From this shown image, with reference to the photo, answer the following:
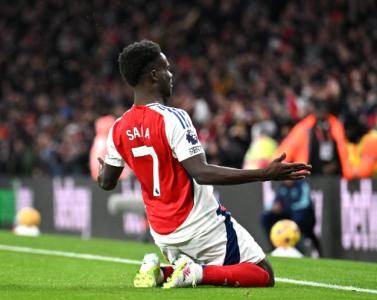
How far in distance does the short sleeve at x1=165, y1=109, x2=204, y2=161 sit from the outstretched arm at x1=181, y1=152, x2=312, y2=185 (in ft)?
0.14

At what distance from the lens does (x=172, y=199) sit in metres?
4.60

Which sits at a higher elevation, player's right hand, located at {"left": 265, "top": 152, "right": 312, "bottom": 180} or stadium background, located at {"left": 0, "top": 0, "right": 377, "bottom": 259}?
stadium background, located at {"left": 0, "top": 0, "right": 377, "bottom": 259}

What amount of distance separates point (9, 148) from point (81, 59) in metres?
4.45

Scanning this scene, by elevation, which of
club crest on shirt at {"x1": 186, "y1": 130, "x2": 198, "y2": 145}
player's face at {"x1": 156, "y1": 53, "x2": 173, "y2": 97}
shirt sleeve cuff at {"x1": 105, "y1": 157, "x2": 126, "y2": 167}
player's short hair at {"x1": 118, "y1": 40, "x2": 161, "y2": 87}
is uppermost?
player's short hair at {"x1": 118, "y1": 40, "x2": 161, "y2": 87}

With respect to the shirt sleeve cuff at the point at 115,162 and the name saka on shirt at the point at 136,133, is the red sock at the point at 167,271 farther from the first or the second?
the name saka on shirt at the point at 136,133

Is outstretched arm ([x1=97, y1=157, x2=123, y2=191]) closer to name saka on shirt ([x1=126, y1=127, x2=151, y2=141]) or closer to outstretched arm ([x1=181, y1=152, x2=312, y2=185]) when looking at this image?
name saka on shirt ([x1=126, y1=127, x2=151, y2=141])

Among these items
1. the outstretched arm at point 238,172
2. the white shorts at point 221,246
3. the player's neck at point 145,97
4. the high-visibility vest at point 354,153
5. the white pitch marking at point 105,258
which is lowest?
the white pitch marking at point 105,258

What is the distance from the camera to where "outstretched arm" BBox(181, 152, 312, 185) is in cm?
402

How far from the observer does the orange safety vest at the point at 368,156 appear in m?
9.16

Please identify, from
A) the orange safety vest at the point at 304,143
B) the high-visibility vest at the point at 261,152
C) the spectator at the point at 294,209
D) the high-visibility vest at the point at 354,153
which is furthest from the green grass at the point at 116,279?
the high-visibility vest at the point at 354,153

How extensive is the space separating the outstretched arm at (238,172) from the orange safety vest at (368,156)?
526cm

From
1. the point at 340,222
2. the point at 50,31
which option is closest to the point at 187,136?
A: the point at 340,222

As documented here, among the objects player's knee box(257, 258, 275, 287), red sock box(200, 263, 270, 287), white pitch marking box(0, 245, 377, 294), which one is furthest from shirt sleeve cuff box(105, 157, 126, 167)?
white pitch marking box(0, 245, 377, 294)

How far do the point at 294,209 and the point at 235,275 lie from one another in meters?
4.66
